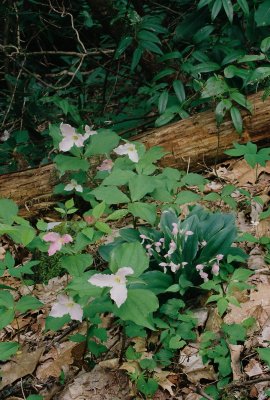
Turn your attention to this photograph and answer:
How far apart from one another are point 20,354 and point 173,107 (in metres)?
1.77

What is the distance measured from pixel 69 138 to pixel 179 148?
0.82 meters

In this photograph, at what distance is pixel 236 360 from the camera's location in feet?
5.56

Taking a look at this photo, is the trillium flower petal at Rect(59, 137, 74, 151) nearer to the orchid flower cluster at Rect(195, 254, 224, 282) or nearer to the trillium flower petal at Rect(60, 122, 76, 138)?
the trillium flower petal at Rect(60, 122, 76, 138)

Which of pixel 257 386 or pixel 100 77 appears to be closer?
pixel 257 386

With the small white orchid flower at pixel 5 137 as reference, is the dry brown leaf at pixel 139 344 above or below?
below

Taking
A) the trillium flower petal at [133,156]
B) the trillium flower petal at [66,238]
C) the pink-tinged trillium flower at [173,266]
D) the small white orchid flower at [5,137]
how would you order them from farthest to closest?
1. the small white orchid flower at [5,137]
2. the trillium flower petal at [133,156]
3. the pink-tinged trillium flower at [173,266]
4. the trillium flower petal at [66,238]

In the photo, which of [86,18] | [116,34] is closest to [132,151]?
[116,34]

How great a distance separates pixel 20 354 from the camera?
2018mm

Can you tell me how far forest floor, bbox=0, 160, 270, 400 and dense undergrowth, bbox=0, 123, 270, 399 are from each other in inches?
1.0

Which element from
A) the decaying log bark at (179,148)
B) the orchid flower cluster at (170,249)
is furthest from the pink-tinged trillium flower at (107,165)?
the orchid flower cluster at (170,249)

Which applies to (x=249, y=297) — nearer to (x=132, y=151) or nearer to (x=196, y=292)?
(x=196, y=292)

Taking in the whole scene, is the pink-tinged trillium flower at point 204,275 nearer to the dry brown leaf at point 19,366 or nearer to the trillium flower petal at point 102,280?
the trillium flower petal at point 102,280

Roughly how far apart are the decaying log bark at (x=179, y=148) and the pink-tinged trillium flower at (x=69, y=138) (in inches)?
22.6

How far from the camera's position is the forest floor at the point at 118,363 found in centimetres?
167
